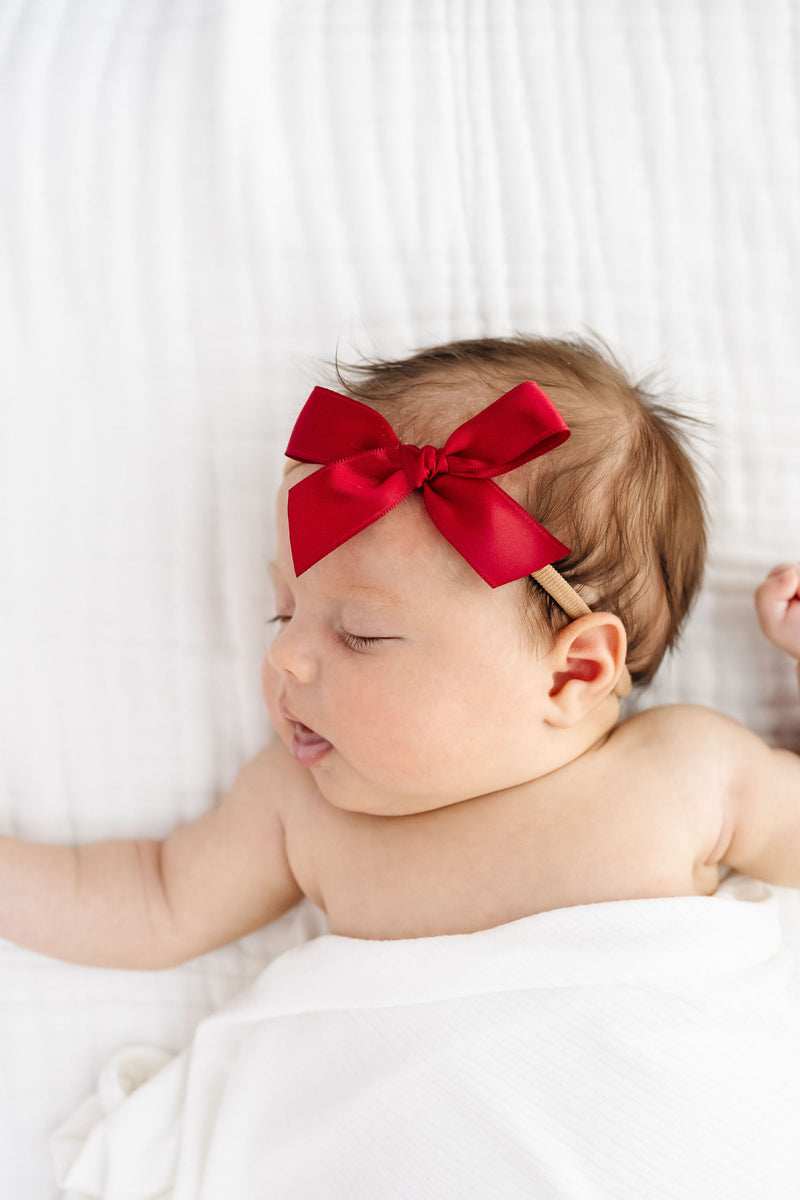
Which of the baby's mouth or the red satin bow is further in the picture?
the baby's mouth

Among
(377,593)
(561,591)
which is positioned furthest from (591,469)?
(377,593)

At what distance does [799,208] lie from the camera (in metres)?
1.46

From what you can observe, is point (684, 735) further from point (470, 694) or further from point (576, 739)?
point (470, 694)

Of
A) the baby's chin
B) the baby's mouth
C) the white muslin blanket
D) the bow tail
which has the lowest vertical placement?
the white muslin blanket

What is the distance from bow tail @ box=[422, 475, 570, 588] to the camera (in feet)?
3.52

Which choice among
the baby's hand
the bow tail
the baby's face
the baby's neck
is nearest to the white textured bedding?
the baby's hand

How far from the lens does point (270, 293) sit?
4.79 ft

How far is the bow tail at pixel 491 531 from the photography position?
1.07 meters

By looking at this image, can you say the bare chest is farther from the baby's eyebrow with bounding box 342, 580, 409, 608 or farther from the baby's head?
the baby's eyebrow with bounding box 342, 580, 409, 608

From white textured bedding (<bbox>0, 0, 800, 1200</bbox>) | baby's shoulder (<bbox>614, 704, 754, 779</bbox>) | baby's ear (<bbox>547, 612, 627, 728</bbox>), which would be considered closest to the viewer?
baby's ear (<bbox>547, 612, 627, 728</bbox>)

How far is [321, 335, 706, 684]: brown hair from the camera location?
1.15m

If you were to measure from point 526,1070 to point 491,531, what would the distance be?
1.96 feet

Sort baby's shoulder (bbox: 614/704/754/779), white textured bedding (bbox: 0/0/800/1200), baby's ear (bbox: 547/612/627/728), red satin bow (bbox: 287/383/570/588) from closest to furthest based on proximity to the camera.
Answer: red satin bow (bbox: 287/383/570/588), baby's ear (bbox: 547/612/627/728), baby's shoulder (bbox: 614/704/754/779), white textured bedding (bbox: 0/0/800/1200)

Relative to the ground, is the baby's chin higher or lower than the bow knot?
lower
